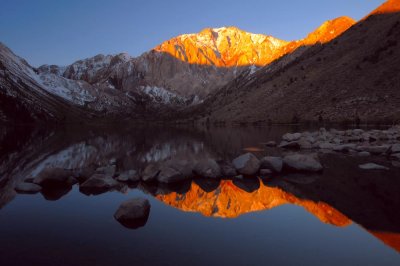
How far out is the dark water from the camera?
42.9ft

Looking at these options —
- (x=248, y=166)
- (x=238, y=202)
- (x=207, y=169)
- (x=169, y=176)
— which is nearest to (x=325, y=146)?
(x=248, y=166)

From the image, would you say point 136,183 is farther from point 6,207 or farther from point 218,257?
point 218,257

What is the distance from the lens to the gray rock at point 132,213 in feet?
57.8

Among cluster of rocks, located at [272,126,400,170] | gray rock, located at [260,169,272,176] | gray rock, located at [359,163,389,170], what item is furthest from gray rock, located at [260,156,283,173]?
cluster of rocks, located at [272,126,400,170]

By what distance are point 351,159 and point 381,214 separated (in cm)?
2086

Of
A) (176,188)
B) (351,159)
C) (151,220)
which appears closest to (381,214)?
(151,220)

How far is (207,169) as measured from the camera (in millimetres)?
30062

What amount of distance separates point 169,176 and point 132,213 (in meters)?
9.99

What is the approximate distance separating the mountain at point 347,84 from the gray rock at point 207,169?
71.0 m

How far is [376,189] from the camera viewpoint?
75.7 feet

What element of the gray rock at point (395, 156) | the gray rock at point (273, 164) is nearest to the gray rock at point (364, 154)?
the gray rock at point (395, 156)

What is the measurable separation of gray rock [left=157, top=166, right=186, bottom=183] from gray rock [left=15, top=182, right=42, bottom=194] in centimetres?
958

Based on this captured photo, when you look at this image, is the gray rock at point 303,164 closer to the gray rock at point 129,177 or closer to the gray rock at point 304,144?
the gray rock at point 129,177

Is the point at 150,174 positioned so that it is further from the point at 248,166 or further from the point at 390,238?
the point at 390,238
